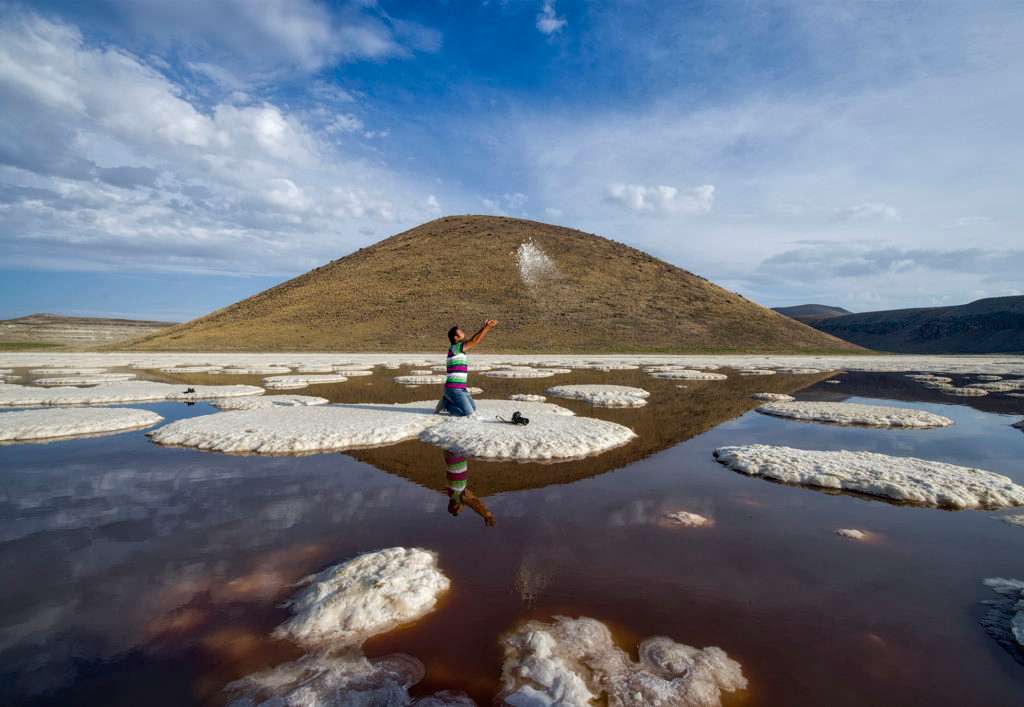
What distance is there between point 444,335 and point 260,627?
63.1 metres

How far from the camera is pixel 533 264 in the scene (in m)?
89.6

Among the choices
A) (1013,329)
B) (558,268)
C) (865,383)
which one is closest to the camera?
(865,383)

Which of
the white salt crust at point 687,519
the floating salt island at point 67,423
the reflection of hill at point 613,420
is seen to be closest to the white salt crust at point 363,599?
the reflection of hill at point 613,420

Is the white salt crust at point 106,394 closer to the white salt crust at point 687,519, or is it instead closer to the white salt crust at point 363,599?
the white salt crust at point 363,599

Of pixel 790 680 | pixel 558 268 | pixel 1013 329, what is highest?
pixel 558 268

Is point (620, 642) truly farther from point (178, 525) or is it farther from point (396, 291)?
point (396, 291)

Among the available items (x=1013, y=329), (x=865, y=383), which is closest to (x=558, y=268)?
(x=865, y=383)

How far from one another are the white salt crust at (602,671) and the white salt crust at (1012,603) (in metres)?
2.78

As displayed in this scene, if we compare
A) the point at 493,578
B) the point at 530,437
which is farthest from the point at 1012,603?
the point at 530,437

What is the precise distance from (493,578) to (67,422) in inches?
546

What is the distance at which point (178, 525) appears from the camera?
6.63 m

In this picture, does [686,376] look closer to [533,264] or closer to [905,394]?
[905,394]

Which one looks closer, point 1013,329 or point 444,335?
point 444,335

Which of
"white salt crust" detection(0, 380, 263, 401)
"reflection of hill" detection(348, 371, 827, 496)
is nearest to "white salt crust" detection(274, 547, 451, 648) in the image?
"reflection of hill" detection(348, 371, 827, 496)
